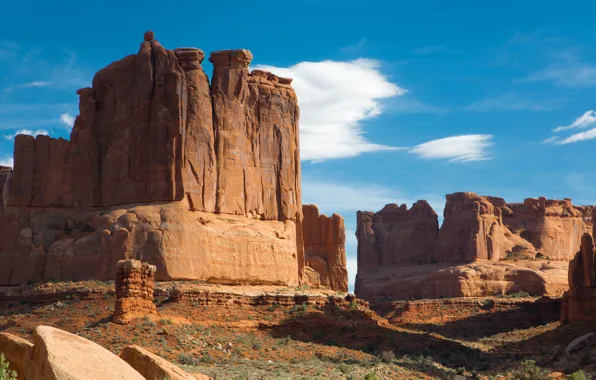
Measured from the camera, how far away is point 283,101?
167 ft

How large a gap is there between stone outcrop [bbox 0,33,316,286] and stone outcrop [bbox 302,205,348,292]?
12.3 m

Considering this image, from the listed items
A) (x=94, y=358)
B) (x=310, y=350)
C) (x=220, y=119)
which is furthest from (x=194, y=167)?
(x=94, y=358)

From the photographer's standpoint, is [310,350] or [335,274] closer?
[310,350]

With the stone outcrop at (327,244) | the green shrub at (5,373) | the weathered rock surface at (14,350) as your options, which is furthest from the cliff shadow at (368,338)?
the green shrub at (5,373)

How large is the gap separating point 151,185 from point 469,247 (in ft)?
176

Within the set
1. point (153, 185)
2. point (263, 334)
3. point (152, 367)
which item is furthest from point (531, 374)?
point (152, 367)

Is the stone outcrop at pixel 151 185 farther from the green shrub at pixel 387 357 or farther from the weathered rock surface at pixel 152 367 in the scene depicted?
the weathered rock surface at pixel 152 367

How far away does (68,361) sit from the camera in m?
A: 13.1

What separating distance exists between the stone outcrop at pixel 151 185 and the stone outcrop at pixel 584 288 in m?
21.5

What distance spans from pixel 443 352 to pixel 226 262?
1217cm

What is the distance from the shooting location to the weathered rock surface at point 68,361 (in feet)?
42.2

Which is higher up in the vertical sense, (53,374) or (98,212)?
(98,212)

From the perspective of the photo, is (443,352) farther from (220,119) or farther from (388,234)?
(388,234)

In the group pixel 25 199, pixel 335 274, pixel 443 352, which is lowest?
pixel 443 352
